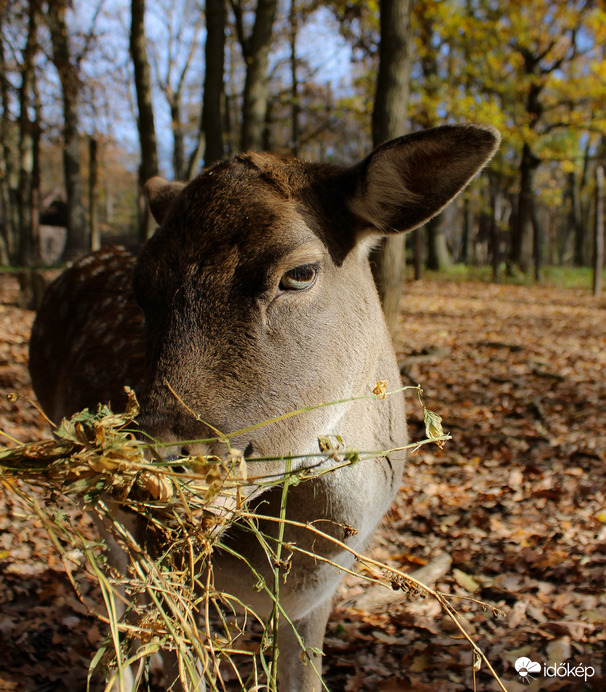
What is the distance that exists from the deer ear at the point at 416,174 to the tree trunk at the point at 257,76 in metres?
11.2

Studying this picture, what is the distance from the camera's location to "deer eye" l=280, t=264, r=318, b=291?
7.42ft

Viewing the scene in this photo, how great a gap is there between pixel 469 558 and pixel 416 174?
341 centimetres

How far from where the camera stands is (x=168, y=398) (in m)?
1.97

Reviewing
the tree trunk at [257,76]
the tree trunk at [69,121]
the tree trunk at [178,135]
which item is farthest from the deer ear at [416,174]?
the tree trunk at [178,135]

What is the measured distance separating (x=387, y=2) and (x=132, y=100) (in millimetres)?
27364

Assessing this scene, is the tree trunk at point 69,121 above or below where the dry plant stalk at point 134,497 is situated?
above

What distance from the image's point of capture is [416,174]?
2.49 metres

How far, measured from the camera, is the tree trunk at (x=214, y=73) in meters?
11.8

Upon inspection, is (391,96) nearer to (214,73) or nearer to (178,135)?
(214,73)

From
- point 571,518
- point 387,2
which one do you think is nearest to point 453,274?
point 387,2

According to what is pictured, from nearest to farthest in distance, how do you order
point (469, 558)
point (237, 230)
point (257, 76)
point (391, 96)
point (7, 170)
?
point (237, 230), point (469, 558), point (391, 96), point (257, 76), point (7, 170)

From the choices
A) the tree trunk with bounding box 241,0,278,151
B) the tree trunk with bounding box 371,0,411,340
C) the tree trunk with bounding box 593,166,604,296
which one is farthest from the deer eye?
the tree trunk with bounding box 593,166,604,296

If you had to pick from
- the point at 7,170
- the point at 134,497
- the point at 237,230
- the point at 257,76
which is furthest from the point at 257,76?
the point at 7,170

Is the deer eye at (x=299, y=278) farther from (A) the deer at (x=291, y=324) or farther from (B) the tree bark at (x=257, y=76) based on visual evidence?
(B) the tree bark at (x=257, y=76)
